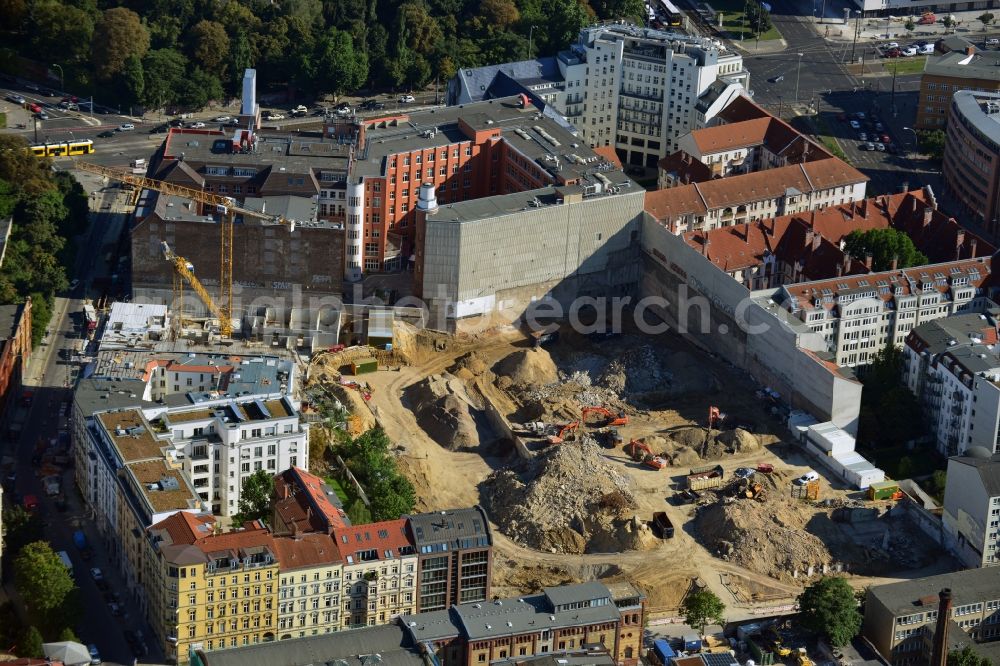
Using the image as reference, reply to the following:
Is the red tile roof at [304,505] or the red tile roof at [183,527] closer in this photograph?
the red tile roof at [183,527]

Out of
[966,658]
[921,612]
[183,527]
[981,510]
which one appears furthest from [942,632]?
[183,527]

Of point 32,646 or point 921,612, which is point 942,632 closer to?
point 921,612

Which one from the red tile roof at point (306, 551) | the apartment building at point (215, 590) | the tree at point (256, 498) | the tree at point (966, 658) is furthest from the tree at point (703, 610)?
the tree at point (256, 498)

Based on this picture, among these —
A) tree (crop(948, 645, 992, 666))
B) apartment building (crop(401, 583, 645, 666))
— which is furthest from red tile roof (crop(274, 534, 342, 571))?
tree (crop(948, 645, 992, 666))

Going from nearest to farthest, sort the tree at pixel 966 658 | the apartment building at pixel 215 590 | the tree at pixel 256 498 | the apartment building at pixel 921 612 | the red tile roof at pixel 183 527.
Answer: the apartment building at pixel 215 590
the red tile roof at pixel 183 527
the tree at pixel 966 658
the apartment building at pixel 921 612
the tree at pixel 256 498

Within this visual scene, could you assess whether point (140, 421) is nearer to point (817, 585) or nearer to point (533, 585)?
point (533, 585)

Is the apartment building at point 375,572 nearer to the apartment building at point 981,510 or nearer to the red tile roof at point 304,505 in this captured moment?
the red tile roof at point 304,505
